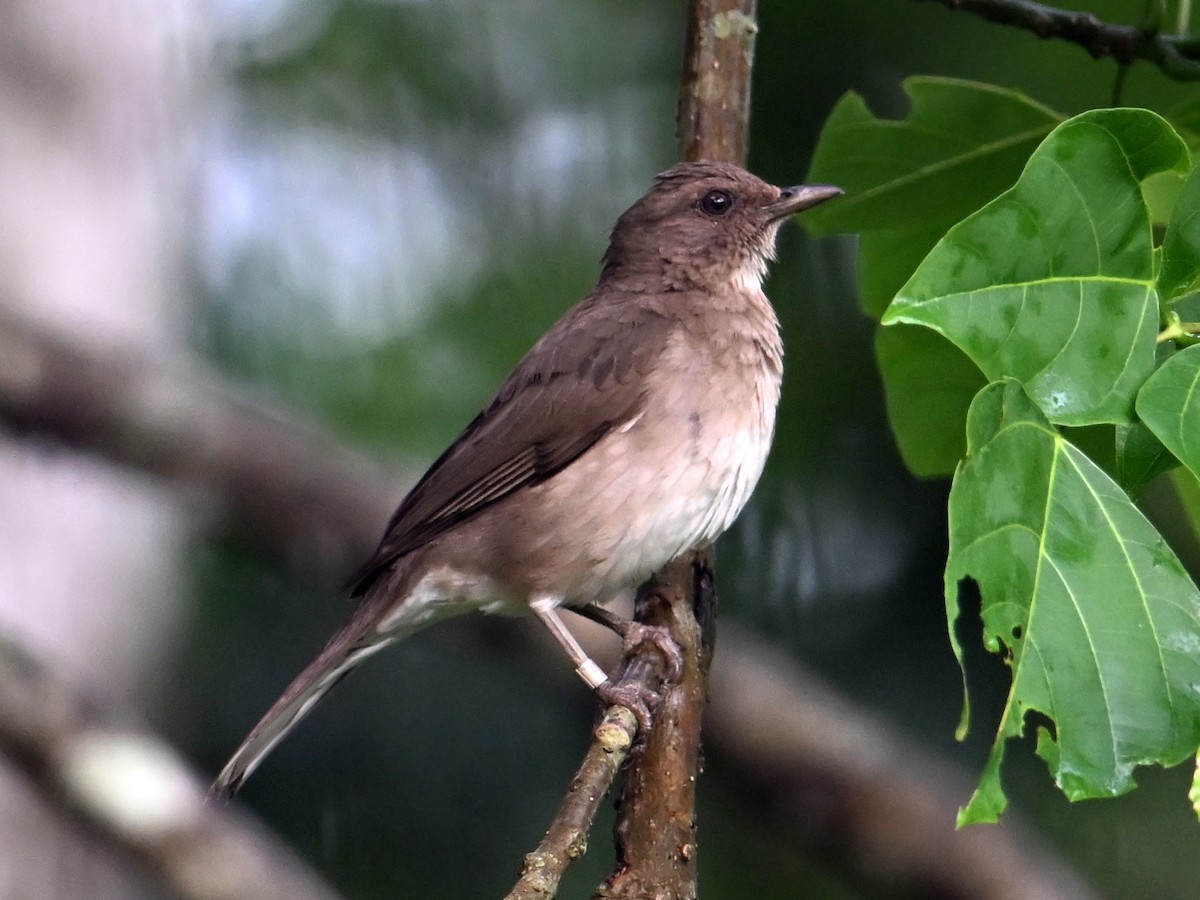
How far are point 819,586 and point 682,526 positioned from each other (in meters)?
2.45

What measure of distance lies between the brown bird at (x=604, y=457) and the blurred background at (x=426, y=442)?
1.19 metres

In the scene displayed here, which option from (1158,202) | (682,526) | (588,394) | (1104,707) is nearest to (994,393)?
(1104,707)

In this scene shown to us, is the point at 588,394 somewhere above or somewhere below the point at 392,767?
above

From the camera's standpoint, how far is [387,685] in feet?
20.6

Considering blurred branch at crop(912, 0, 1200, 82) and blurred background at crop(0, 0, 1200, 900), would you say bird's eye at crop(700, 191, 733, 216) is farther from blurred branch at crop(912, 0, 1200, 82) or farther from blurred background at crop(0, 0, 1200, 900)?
blurred background at crop(0, 0, 1200, 900)

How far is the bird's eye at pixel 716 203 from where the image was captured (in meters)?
3.89

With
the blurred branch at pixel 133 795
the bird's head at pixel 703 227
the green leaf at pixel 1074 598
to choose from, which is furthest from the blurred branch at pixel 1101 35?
the blurred branch at pixel 133 795

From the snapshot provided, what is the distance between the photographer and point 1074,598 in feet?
6.47

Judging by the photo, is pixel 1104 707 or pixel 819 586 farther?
pixel 819 586

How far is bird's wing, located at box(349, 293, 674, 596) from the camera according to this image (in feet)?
12.3

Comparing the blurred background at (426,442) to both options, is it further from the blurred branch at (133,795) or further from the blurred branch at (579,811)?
the blurred branch at (579,811)

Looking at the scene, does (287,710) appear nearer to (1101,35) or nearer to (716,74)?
(716,74)

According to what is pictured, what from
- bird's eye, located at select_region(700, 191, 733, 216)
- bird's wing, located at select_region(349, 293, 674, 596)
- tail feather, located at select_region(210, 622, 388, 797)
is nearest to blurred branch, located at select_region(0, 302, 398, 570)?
bird's wing, located at select_region(349, 293, 674, 596)

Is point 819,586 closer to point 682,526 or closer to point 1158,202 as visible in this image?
point 682,526
